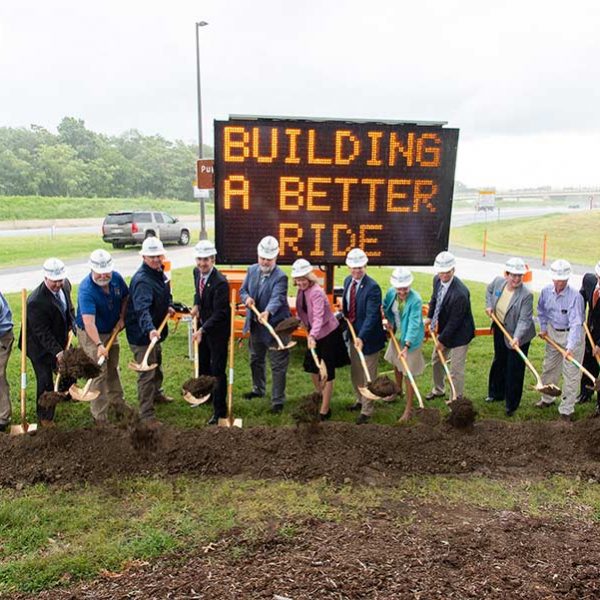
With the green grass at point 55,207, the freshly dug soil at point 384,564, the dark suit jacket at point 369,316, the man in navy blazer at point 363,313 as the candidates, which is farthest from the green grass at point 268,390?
the green grass at point 55,207

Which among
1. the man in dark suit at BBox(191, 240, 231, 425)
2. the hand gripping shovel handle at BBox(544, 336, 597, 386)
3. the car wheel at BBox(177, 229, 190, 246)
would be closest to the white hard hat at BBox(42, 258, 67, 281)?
the man in dark suit at BBox(191, 240, 231, 425)

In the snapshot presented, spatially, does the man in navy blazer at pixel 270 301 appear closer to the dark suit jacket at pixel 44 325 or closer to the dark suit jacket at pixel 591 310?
the dark suit jacket at pixel 44 325

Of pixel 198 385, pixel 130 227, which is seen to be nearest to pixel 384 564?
pixel 198 385

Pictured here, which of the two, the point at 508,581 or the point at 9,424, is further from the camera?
the point at 9,424

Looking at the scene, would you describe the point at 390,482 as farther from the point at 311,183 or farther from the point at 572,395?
the point at 311,183

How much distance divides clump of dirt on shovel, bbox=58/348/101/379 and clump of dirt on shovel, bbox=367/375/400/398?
8.94ft

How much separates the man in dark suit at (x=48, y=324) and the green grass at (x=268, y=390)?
0.48 meters

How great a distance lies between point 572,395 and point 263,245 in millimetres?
3786

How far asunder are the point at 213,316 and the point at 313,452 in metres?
1.72

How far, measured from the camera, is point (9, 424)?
20.5 ft

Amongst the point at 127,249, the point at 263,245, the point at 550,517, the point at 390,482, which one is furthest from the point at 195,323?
the point at 127,249

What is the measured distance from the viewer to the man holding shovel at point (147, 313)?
600cm

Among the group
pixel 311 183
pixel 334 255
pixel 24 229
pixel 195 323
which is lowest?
pixel 24 229

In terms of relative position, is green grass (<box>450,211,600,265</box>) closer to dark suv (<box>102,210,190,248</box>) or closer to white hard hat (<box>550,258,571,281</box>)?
dark suv (<box>102,210,190,248</box>)
